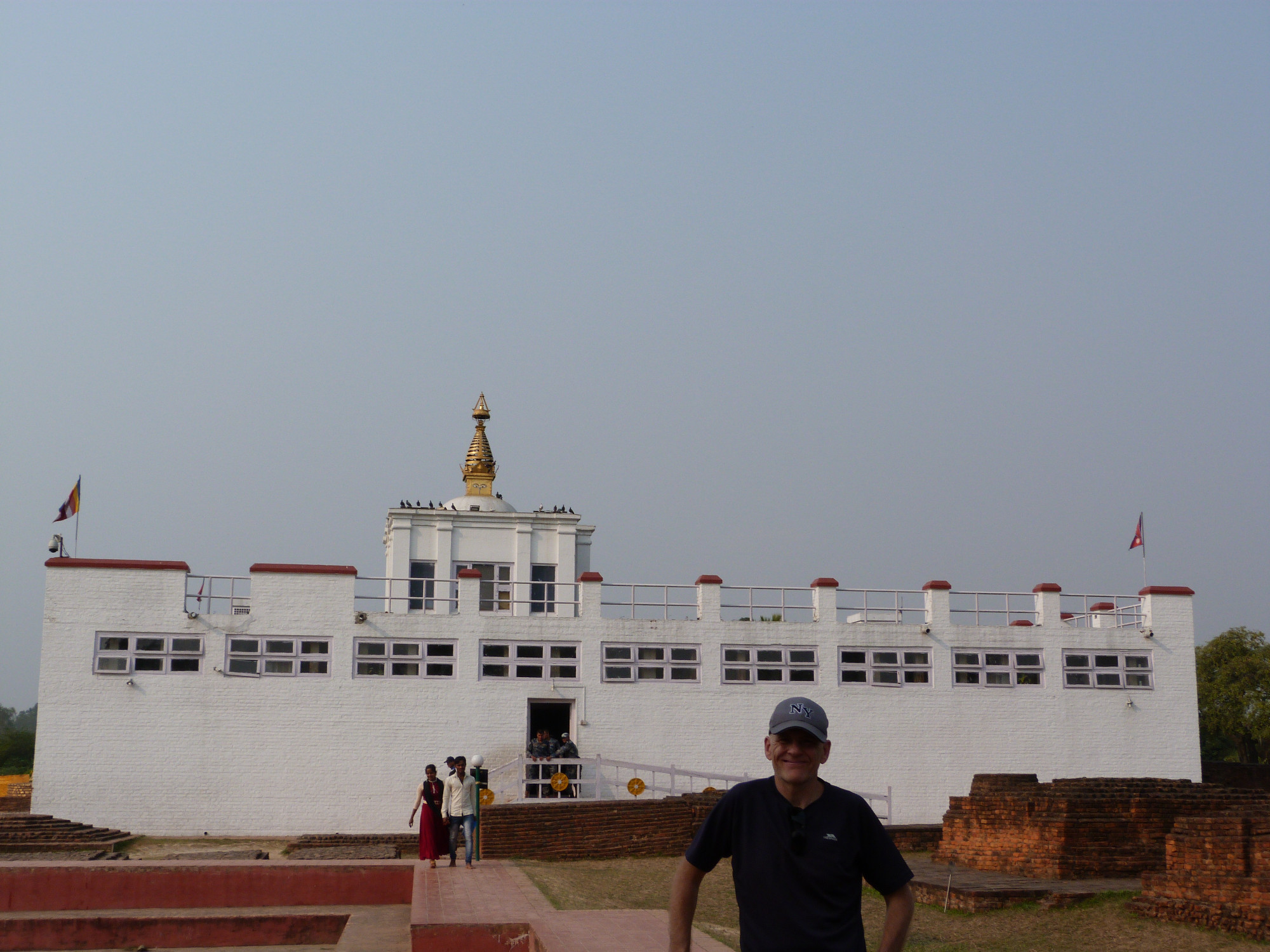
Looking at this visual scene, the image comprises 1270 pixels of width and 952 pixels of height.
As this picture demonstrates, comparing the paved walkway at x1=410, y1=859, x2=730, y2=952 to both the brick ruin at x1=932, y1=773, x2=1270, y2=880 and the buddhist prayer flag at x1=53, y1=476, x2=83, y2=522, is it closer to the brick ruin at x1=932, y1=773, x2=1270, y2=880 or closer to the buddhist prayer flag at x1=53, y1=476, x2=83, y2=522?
the brick ruin at x1=932, y1=773, x2=1270, y2=880

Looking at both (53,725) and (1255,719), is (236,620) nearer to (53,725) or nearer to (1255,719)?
(53,725)

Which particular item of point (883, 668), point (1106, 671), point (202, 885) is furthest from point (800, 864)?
point (1106, 671)

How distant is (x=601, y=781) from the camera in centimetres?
2523

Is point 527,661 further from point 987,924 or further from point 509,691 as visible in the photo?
point 987,924

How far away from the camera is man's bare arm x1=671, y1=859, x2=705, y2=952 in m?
4.61

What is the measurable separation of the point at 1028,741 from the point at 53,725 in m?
20.3

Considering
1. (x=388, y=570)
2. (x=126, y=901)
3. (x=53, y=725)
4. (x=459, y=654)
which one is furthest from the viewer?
(x=388, y=570)

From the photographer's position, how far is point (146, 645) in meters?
25.3

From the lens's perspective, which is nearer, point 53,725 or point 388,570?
point 53,725

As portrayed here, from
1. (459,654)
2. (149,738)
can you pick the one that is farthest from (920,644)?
(149,738)

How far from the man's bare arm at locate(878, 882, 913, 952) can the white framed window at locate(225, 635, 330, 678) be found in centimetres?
2256

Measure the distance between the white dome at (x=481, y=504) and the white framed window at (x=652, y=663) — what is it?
28.4ft

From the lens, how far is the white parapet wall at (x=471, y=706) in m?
24.9

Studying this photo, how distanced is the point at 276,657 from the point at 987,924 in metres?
16.0
